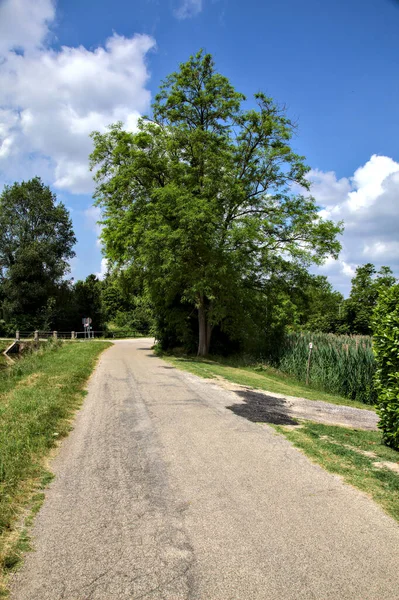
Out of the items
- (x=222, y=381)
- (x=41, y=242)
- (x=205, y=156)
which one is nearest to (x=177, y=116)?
(x=205, y=156)

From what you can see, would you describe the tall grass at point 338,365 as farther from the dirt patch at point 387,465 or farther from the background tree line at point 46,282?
the background tree line at point 46,282

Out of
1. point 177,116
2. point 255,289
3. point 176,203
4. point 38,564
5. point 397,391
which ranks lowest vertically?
point 38,564

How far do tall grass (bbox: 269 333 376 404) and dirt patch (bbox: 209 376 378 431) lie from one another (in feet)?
14.7

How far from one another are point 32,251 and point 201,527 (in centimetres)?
5338

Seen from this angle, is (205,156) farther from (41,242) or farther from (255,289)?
(41,242)

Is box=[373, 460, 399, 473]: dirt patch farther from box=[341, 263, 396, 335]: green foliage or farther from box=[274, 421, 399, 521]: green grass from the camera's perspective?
box=[341, 263, 396, 335]: green foliage

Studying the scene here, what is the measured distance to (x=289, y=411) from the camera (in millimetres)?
9422

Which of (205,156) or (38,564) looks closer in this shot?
(38,564)

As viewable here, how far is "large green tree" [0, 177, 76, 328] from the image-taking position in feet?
171

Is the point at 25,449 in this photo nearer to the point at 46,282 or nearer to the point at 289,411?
the point at 289,411

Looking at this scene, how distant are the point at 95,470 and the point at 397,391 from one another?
4.51m

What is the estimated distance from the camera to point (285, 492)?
4605mm

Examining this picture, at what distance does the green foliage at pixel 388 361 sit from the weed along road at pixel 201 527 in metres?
1.65

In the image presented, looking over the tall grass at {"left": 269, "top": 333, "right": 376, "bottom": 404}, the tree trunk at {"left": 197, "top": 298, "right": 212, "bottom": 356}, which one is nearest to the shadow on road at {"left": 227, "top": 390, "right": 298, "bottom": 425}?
the tall grass at {"left": 269, "top": 333, "right": 376, "bottom": 404}
